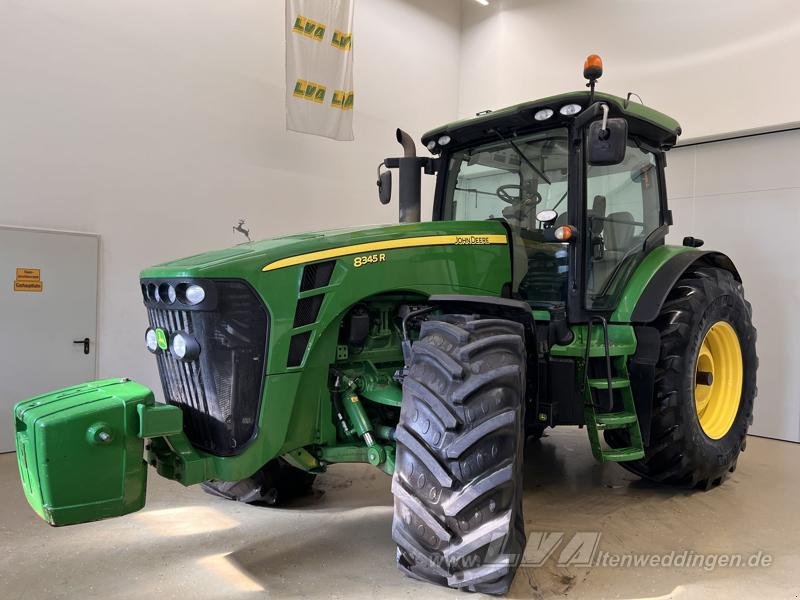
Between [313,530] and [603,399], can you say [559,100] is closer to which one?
[603,399]

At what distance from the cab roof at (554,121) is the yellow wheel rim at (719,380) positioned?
1273 mm

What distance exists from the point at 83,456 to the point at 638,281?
9.70 ft

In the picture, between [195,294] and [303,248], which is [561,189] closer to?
[303,248]

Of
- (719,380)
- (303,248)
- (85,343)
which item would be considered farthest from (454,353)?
(85,343)

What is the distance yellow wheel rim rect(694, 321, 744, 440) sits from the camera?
3969 mm

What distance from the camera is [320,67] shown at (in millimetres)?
6004

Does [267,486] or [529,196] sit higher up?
[529,196]

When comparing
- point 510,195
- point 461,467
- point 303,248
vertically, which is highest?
point 510,195

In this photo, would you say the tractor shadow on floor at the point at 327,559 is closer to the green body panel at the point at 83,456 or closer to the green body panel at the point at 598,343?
the green body panel at the point at 83,456

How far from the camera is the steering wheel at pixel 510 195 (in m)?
3.58

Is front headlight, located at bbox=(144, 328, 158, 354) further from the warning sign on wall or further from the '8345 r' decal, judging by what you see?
the warning sign on wall

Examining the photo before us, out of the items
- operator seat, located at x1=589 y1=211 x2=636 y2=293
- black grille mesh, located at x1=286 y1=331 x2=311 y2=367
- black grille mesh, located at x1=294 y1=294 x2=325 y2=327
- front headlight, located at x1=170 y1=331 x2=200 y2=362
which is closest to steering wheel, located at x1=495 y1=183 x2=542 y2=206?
operator seat, located at x1=589 y1=211 x2=636 y2=293

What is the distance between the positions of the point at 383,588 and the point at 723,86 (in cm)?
550

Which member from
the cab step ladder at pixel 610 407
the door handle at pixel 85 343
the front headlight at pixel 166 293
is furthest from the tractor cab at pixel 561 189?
the door handle at pixel 85 343
